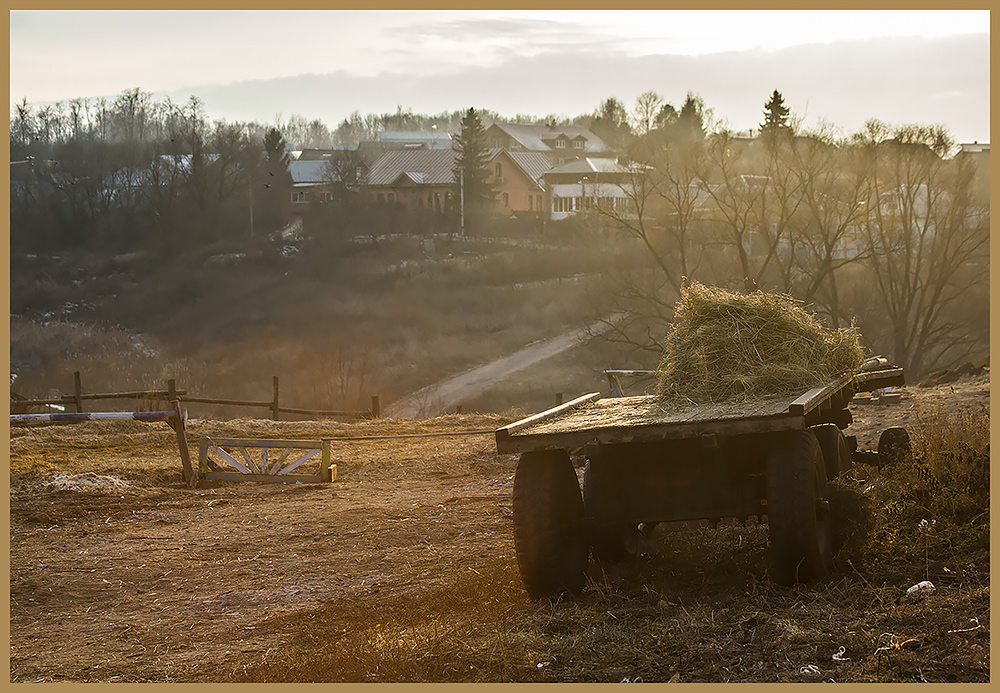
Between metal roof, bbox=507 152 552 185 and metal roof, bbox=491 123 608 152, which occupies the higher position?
metal roof, bbox=491 123 608 152

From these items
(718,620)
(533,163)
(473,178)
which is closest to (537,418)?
(718,620)

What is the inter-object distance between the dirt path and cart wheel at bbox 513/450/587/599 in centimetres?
2977

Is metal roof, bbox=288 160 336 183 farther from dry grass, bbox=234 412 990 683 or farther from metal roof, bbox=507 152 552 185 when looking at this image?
dry grass, bbox=234 412 990 683

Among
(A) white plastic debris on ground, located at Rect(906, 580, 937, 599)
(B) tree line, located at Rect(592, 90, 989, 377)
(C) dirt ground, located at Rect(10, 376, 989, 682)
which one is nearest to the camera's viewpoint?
(A) white plastic debris on ground, located at Rect(906, 580, 937, 599)

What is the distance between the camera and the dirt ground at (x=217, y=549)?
7.24 metres

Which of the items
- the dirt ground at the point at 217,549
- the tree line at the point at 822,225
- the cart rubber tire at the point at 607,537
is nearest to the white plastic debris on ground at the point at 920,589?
the cart rubber tire at the point at 607,537

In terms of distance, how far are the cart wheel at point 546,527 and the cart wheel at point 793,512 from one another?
1.43 meters

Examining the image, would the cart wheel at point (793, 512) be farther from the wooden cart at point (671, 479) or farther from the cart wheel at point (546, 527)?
the cart wheel at point (546, 527)

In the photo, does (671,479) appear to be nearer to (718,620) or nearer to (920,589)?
(718,620)

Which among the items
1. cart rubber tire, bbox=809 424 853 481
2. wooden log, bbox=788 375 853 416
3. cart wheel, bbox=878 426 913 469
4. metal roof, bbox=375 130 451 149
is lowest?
cart wheel, bbox=878 426 913 469

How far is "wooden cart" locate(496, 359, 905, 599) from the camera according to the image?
646 centimetres

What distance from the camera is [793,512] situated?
643cm

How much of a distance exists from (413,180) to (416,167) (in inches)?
151

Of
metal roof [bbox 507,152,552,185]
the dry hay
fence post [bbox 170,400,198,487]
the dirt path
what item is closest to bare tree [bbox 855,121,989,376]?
the dirt path
